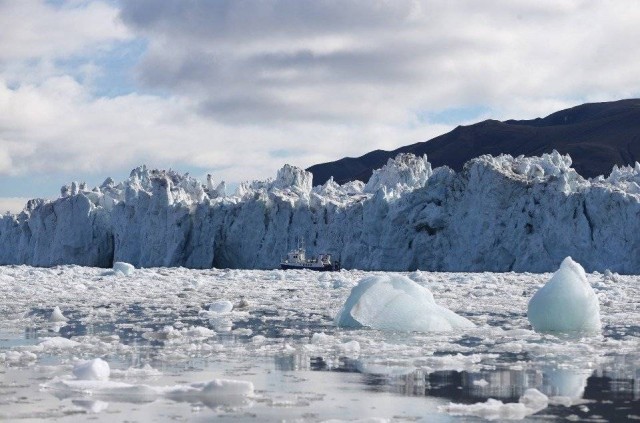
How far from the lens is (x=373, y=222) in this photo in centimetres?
3716

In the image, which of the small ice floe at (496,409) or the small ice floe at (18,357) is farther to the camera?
the small ice floe at (18,357)

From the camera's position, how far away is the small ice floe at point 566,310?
34.4 feet

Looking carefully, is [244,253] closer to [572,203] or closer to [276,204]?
[276,204]

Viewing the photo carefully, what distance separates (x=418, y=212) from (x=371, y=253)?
115 inches

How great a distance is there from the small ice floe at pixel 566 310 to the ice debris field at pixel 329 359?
0.02 meters

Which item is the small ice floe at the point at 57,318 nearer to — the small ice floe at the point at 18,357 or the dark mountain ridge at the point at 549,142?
the small ice floe at the point at 18,357

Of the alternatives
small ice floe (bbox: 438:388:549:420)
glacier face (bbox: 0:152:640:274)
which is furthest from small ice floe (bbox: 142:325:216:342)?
glacier face (bbox: 0:152:640:274)

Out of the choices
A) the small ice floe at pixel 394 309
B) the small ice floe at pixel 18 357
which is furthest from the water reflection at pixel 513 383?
the small ice floe at pixel 394 309

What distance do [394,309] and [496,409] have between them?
17.0 feet

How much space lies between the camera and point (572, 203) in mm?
32406

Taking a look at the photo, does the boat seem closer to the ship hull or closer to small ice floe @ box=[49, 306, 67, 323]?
the ship hull

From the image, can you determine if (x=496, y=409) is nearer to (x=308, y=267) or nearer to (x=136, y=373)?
(x=136, y=373)

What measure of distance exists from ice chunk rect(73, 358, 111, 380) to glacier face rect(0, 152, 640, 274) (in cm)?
2797

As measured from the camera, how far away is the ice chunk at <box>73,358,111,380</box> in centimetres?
602
